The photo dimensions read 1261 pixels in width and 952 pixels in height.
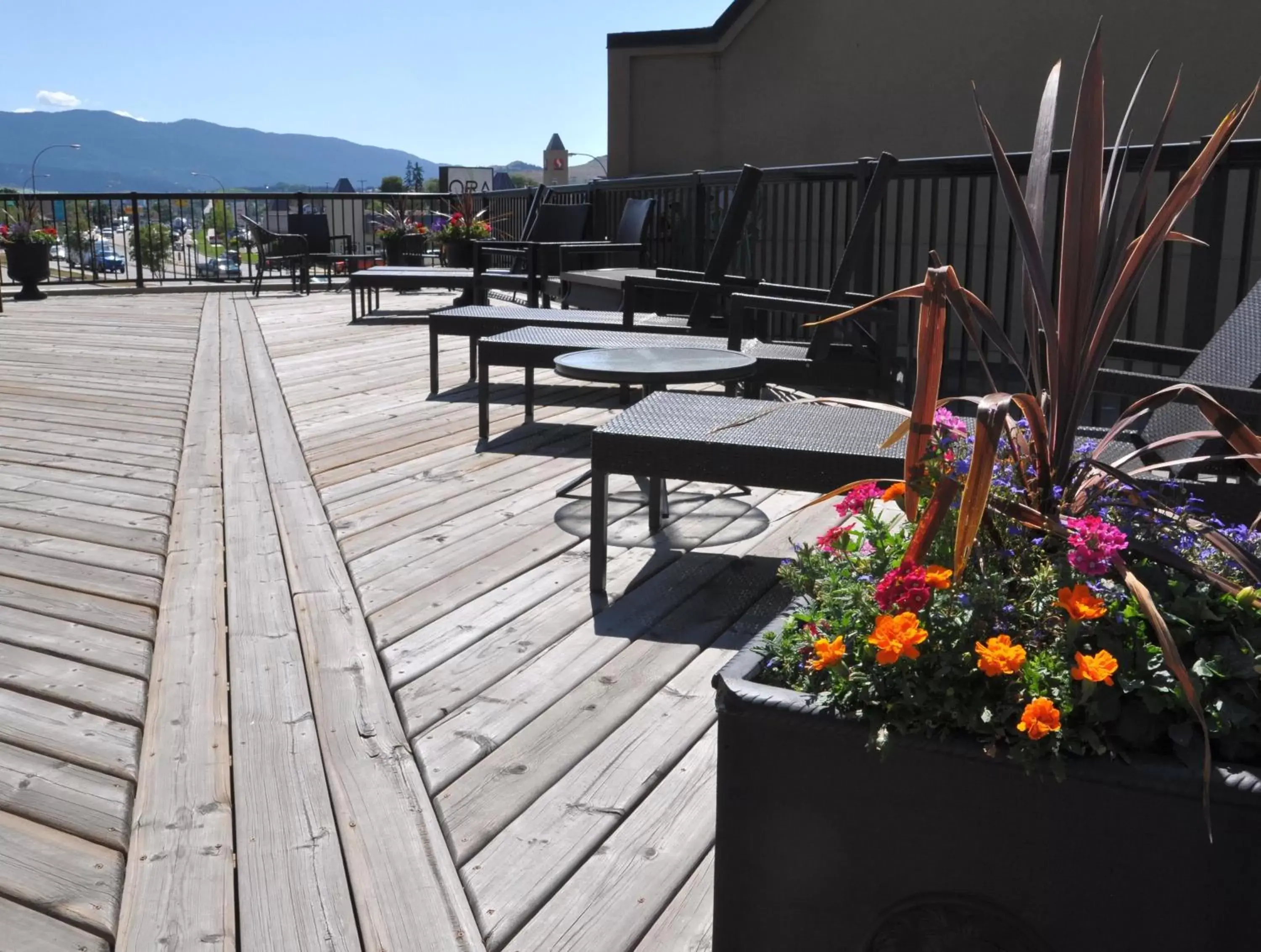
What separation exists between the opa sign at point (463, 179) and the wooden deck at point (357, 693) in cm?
879

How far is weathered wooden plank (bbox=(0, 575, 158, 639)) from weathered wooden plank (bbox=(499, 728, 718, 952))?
1.37 meters

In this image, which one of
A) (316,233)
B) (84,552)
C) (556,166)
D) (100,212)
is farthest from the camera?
(556,166)

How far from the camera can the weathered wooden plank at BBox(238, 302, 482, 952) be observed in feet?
5.08

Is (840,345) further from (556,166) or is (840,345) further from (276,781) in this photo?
(556,166)

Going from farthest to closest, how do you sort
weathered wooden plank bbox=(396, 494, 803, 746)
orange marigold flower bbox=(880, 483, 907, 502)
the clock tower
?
the clock tower → weathered wooden plank bbox=(396, 494, 803, 746) → orange marigold flower bbox=(880, 483, 907, 502)

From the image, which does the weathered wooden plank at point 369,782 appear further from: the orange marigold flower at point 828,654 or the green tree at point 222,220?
the green tree at point 222,220

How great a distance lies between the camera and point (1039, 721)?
3.61 feet

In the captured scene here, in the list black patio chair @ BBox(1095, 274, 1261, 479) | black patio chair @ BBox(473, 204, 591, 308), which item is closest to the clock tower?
black patio chair @ BBox(473, 204, 591, 308)

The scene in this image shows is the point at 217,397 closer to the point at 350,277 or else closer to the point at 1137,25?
the point at 350,277

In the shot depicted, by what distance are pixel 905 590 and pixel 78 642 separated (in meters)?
2.01

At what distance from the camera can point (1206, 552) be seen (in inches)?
54.6

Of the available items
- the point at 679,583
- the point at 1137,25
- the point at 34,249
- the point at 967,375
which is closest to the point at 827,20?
the point at 1137,25

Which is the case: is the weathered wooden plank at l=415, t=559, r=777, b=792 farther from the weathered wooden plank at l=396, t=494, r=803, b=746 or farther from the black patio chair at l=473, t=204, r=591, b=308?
the black patio chair at l=473, t=204, r=591, b=308

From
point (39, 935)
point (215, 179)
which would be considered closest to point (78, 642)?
point (39, 935)
